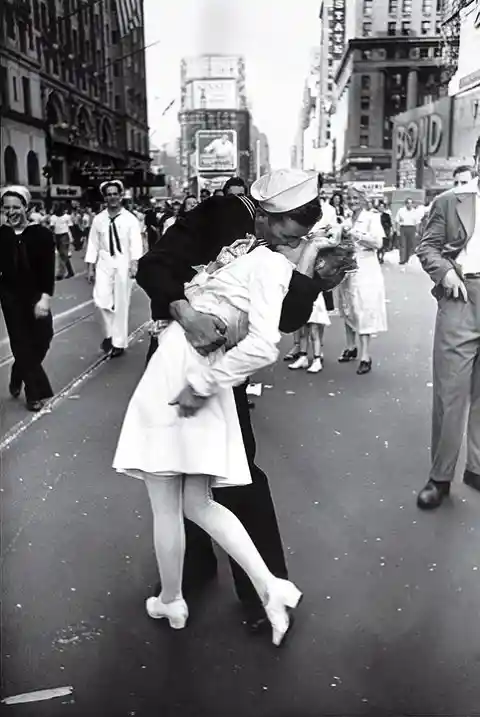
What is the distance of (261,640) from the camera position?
2.32 meters

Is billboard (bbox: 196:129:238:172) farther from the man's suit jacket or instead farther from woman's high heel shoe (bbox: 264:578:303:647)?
woman's high heel shoe (bbox: 264:578:303:647)

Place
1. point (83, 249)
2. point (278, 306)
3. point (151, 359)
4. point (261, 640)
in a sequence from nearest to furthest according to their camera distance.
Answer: point (278, 306), point (151, 359), point (261, 640), point (83, 249)

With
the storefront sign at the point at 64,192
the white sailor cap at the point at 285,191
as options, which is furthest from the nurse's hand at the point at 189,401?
the storefront sign at the point at 64,192

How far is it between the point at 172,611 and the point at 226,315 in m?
0.91

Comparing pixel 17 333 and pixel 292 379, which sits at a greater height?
pixel 17 333

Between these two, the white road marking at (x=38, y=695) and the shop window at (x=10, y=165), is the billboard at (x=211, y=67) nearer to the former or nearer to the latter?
the shop window at (x=10, y=165)

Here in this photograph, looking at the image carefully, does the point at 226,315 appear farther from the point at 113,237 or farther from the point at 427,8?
the point at 427,8

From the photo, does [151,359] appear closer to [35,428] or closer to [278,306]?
[278,306]

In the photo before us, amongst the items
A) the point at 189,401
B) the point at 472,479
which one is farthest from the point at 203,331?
the point at 472,479

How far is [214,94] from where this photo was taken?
231 centimetres

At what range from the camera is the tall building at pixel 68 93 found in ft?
7.06

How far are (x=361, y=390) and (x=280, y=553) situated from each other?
33.8 inches

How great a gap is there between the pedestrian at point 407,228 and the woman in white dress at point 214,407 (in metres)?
0.69

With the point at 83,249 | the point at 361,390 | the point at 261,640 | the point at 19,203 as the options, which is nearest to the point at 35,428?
the point at 83,249
